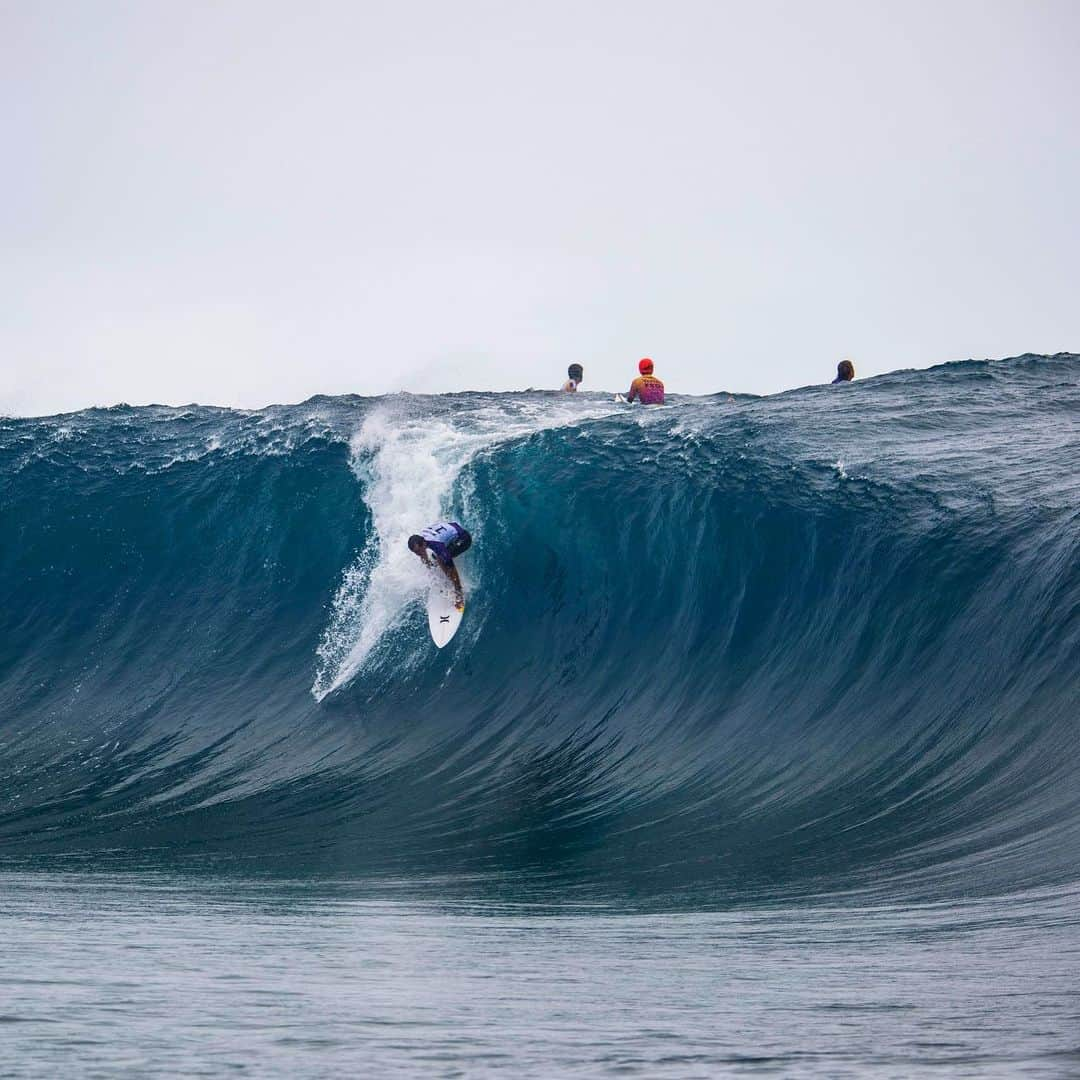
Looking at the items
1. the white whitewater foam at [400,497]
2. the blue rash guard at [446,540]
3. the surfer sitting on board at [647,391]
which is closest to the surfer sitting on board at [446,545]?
the blue rash guard at [446,540]

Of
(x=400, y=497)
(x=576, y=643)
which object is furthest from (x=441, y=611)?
(x=400, y=497)

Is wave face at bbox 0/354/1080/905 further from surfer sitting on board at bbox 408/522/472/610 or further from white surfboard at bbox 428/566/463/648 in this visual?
surfer sitting on board at bbox 408/522/472/610

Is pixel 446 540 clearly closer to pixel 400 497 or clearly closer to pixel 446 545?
pixel 446 545

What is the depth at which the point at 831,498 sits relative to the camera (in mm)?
14422

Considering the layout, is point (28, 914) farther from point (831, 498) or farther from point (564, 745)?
point (831, 498)

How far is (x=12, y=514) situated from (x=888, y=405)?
11.9 meters

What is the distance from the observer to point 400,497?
57.0ft

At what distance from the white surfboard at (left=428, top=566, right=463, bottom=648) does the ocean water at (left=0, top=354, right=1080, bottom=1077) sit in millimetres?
186

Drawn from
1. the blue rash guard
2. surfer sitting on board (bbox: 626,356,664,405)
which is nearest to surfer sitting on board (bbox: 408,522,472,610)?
the blue rash guard

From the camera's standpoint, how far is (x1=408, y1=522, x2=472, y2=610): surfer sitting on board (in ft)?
49.8

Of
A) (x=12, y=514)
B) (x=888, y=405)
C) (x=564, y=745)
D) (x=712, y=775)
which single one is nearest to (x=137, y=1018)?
(x=712, y=775)

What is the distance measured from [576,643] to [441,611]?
5.22 ft

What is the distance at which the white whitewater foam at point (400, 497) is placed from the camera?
50.9 feet

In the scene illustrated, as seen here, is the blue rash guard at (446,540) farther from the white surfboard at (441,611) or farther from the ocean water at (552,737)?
the ocean water at (552,737)
